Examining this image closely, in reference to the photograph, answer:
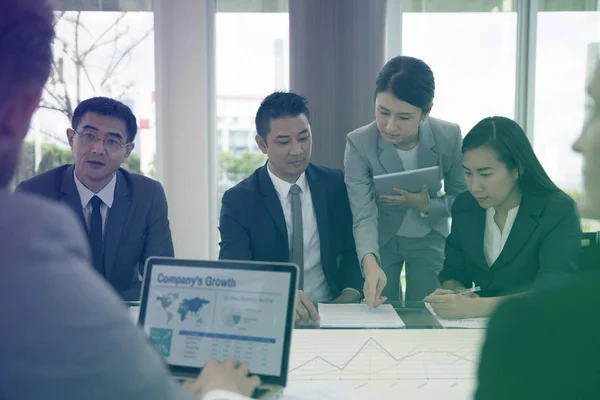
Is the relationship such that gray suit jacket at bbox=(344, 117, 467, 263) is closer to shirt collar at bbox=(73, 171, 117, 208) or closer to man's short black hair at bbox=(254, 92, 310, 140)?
man's short black hair at bbox=(254, 92, 310, 140)

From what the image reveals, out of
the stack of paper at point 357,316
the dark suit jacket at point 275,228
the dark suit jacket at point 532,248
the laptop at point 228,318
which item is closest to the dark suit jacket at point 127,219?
the dark suit jacket at point 275,228

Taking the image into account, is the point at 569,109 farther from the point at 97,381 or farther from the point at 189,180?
the point at 97,381

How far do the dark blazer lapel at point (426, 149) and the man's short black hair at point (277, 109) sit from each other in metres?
0.55

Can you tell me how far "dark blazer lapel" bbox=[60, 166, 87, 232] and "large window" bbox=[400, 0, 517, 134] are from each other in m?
2.43

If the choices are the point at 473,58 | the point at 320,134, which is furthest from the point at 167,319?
the point at 473,58

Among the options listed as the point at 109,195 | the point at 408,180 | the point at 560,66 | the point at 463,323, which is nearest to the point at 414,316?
the point at 463,323

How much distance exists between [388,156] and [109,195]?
1.18m

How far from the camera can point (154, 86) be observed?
13.3 feet

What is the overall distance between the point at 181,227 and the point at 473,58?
7.54 feet

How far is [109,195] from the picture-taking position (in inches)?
94.1

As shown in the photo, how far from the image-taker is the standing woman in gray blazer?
95.4 inches

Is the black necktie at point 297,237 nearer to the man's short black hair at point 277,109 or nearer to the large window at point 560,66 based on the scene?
the man's short black hair at point 277,109

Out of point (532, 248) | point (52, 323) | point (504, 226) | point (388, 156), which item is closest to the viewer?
point (52, 323)

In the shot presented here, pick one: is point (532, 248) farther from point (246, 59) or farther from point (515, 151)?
point (246, 59)
